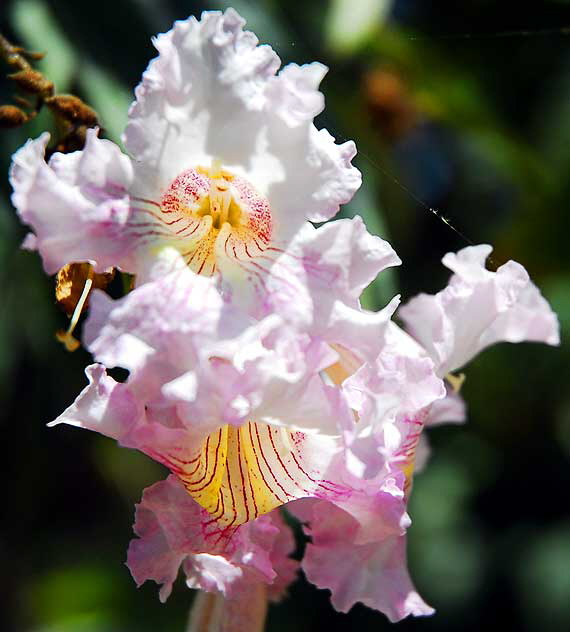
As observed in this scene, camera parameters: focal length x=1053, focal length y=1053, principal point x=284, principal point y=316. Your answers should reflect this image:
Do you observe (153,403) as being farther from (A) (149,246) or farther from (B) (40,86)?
(B) (40,86)

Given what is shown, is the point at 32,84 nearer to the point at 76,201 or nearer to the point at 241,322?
the point at 76,201

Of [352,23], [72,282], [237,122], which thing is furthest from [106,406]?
[352,23]

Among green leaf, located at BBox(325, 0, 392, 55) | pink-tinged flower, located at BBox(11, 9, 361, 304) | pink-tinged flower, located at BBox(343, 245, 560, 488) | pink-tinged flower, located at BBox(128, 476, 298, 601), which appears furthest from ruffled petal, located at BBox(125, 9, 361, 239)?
green leaf, located at BBox(325, 0, 392, 55)

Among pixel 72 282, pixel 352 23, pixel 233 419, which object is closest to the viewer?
pixel 233 419

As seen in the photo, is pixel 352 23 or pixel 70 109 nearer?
pixel 70 109

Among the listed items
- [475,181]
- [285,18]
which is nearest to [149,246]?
[285,18]

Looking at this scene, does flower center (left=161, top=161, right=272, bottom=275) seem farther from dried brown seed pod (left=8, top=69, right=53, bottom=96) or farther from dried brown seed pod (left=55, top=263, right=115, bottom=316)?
dried brown seed pod (left=8, top=69, right=53, bottom=96)
